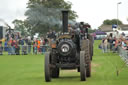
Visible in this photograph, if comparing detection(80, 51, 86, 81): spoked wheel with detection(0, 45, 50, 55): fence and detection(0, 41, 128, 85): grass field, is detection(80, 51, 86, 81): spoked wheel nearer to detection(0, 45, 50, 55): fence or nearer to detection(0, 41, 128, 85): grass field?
detection(0, 41, 128, 85): grass field

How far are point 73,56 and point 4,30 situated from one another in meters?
38.5

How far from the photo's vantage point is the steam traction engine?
15047 mm

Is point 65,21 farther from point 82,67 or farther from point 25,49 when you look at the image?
point 25,49

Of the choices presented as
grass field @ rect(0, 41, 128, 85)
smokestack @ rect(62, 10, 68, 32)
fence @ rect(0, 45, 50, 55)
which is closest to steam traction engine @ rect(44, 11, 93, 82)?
smokestack @ rect(62, 10, 68, 32)

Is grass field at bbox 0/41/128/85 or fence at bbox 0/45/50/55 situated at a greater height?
fence at bbox 0/45/50/55

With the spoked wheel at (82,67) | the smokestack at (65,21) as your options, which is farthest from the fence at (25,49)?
the spoked wheel at (82,67)

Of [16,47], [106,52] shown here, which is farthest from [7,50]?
[106,52]

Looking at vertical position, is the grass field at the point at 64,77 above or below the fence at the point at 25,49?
below

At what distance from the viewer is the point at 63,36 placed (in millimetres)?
15562

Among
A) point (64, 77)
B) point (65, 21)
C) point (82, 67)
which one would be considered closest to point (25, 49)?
point (64, 77)

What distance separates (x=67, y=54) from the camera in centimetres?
1536

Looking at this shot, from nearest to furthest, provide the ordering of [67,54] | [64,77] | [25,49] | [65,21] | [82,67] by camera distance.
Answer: [82,67] < [67,54] < [65,21] < [64,77] < [25,49]

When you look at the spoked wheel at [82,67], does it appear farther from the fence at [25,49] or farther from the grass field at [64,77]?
the fence at [25,49]

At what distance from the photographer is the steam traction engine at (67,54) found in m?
15.0
